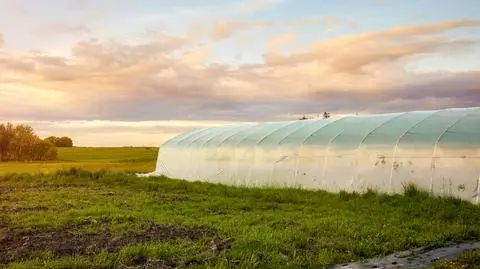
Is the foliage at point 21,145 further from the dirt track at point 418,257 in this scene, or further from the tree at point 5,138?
the dirt track at point 418,257

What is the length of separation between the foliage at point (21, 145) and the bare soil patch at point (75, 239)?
4692 centimetres

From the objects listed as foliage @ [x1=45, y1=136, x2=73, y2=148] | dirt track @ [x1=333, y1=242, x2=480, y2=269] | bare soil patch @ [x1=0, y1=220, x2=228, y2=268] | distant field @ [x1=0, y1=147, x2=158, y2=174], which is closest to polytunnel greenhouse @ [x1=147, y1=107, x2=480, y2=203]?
dirt track @ [x1=333, y1=242, x2=480, y2=269]

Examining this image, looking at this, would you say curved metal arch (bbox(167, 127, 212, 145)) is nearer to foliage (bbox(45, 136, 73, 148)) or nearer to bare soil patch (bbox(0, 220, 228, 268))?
bare soil patch (bbox(0, 220, 228, 268))

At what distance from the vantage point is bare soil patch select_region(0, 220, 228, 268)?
11.6 m

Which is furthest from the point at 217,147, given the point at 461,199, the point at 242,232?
the point at 242,232

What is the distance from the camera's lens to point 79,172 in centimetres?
3288

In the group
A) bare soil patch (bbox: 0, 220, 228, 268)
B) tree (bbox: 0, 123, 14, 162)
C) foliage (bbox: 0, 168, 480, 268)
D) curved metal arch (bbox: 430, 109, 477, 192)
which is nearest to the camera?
foliage (bbox: 0, 168, 480, 268)

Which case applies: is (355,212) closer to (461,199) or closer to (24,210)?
(461,199)

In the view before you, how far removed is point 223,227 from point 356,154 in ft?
31.0

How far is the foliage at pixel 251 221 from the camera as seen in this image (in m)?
10.8

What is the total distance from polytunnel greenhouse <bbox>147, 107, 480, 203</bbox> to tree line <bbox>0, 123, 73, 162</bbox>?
32505 millimetres

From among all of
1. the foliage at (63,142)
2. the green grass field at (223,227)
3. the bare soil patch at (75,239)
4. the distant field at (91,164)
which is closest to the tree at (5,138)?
the distant field at (91,164)

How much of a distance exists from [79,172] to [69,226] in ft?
60.7

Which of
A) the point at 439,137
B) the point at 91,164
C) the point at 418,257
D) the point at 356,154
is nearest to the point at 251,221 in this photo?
the point at 418,257
